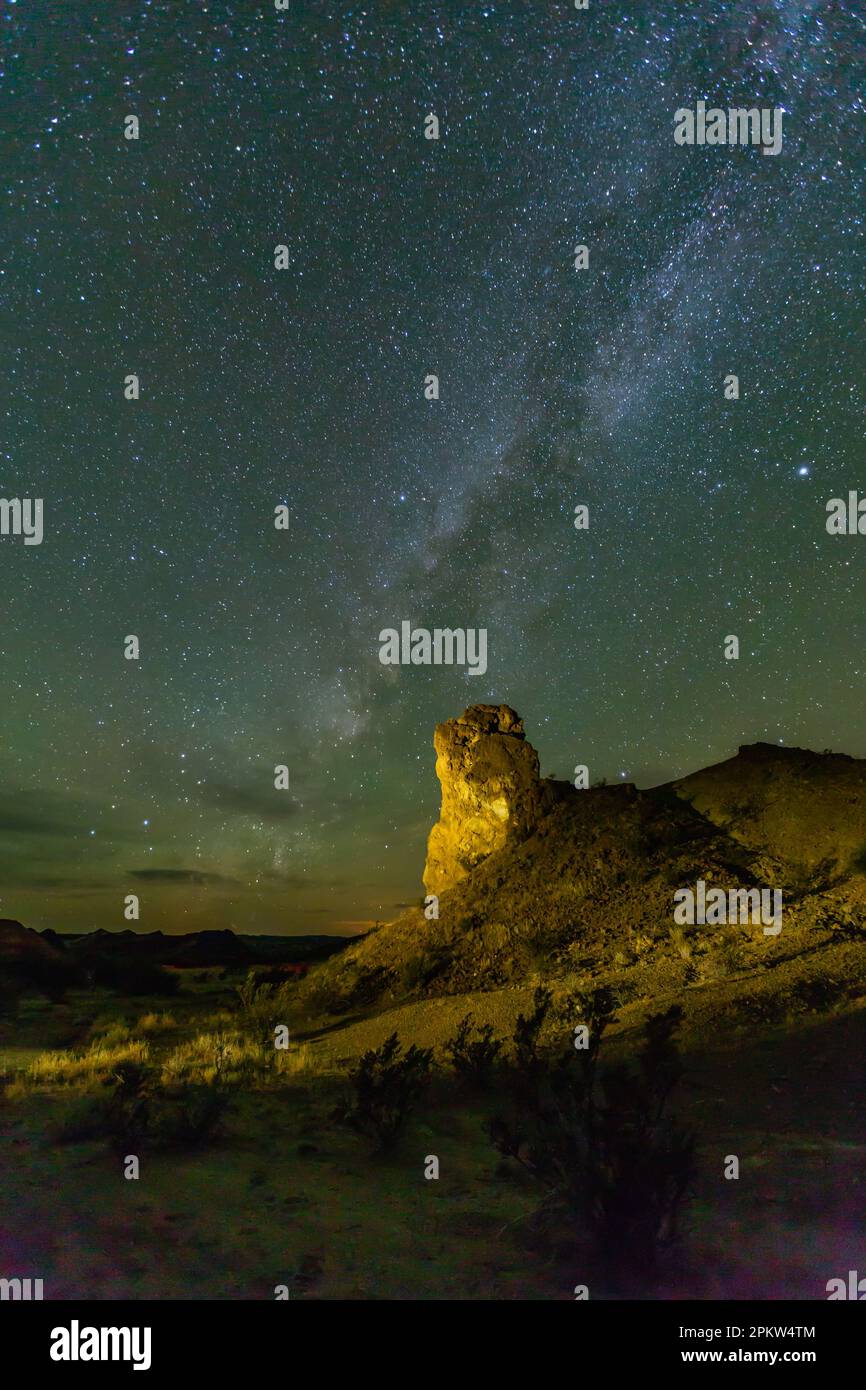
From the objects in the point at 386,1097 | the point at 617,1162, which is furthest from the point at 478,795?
the point at 617,1162

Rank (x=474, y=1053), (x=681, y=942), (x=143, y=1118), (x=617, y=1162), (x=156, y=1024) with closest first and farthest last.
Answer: (x=617, y=1162) < (x=143, y=1118) < (x=474, y=1053) < (x=681, y=942) < (x=156, y=1024)

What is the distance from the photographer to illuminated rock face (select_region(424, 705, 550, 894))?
85.8 feet

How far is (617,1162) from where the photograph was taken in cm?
743

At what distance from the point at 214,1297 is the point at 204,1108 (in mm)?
4165

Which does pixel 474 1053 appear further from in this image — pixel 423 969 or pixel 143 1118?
pixel 423 969

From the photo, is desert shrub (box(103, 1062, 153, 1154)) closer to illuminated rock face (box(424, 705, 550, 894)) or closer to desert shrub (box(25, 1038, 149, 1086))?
desert shrub (box(25, 1038, 149, 1086))

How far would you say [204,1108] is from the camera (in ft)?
33.3

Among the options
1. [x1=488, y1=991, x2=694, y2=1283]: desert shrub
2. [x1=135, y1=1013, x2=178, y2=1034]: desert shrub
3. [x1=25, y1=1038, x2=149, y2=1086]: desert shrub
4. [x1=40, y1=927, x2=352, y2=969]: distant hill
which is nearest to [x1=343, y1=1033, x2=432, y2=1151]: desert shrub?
[x1=488, y1=991, x2=694, y2=1283]: desert shrub

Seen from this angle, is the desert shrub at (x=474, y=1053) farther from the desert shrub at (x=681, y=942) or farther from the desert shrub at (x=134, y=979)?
the desert shrub at (x=134, y=979)

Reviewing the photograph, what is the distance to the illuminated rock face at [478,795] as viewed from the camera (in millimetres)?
26141

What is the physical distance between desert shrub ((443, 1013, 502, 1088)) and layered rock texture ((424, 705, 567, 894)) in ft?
38.3

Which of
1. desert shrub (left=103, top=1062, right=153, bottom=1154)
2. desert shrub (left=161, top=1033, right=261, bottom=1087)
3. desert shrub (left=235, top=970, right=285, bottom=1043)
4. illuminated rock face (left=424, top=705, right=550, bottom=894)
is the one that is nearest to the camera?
desert shrub (left=103, top=1062, right=153, bottom=1154)

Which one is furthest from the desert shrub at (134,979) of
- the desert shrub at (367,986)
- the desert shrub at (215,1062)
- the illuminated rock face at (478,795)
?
the desert shrub at (215,1062)

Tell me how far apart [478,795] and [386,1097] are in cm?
1649
